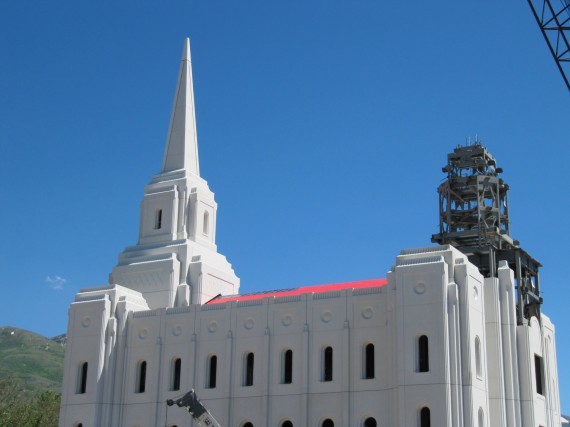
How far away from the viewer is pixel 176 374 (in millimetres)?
61656

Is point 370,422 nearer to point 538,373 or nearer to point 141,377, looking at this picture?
point 538,373

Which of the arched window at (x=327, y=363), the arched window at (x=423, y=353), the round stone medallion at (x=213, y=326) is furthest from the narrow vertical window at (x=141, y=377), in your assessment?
the arched window at (x=423, y=353)

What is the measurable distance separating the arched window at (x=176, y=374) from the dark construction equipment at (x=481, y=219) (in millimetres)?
19720

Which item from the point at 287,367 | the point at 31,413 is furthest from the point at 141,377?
the point at 31,413

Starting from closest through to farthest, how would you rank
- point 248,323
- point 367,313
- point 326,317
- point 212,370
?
point 367,313 < point 326,317 < point 248,323 < point 212,370

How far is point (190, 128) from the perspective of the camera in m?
73.8

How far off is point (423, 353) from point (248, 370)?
1294 cm

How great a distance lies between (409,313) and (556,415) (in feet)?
51.1

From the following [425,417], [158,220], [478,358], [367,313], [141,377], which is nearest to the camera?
[425,417]

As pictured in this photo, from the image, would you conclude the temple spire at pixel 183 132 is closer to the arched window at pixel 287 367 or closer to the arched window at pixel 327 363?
the arched window at pixel 287 367

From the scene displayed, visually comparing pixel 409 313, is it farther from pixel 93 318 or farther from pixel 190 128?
pixel 190 128

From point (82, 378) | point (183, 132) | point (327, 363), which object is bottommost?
point (82, 378)

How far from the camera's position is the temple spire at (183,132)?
240ft

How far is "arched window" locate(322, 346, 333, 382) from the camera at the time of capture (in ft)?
184
